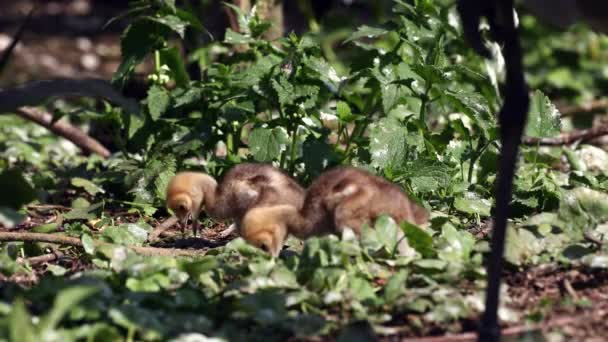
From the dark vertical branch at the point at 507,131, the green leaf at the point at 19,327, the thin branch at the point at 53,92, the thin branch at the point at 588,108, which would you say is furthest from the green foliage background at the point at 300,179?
the thin branch at the point at 588,108

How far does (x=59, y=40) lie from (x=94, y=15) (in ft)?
4.61

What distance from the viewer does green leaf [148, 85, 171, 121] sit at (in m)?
6.35

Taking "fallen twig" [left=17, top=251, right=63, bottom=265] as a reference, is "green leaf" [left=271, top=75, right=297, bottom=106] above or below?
above

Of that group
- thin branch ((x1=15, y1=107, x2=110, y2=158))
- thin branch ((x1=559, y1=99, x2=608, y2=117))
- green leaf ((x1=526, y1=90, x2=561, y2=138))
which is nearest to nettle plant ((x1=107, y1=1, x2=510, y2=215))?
green leaf ((x1=526, y1=90, x2=561, y2=138))

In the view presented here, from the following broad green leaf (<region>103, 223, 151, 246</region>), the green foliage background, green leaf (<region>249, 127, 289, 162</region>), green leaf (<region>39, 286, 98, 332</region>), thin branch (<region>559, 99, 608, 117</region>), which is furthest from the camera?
thin branch (<region>559, 99, 608, 117</region>)

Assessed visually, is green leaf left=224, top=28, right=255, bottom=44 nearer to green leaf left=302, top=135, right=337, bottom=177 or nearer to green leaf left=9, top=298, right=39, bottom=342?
green leaf left=302, top=135, right=337, bottom=177

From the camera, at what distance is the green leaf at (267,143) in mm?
5930

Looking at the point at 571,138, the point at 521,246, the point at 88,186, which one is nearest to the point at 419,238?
the point at 521,246

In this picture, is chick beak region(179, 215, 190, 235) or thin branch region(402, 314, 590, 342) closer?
thin branch region(402, 314, 590, 342)

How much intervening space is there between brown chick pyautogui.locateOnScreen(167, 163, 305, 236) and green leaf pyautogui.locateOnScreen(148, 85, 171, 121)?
59cm

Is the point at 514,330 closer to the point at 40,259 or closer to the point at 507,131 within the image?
the point at 507,131

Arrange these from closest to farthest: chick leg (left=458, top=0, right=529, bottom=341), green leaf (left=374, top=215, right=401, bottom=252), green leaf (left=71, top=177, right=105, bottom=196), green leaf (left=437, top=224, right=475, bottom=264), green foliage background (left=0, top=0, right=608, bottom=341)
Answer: chick leg (left=458, top=0, right=529, bottom=341) < green foliage background (left=0, top=0, right=608, bottom=341) < green leaf (left=437, top=224, right=475, bottom=264) < green leaf (left=374, top=215, right=401, bottom=252) < green leaf (left=71, top=177, right=105, bottom=196)

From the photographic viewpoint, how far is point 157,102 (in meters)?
6.39

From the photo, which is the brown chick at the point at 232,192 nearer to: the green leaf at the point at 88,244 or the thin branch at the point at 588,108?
the green leaf at the point at 88,244
